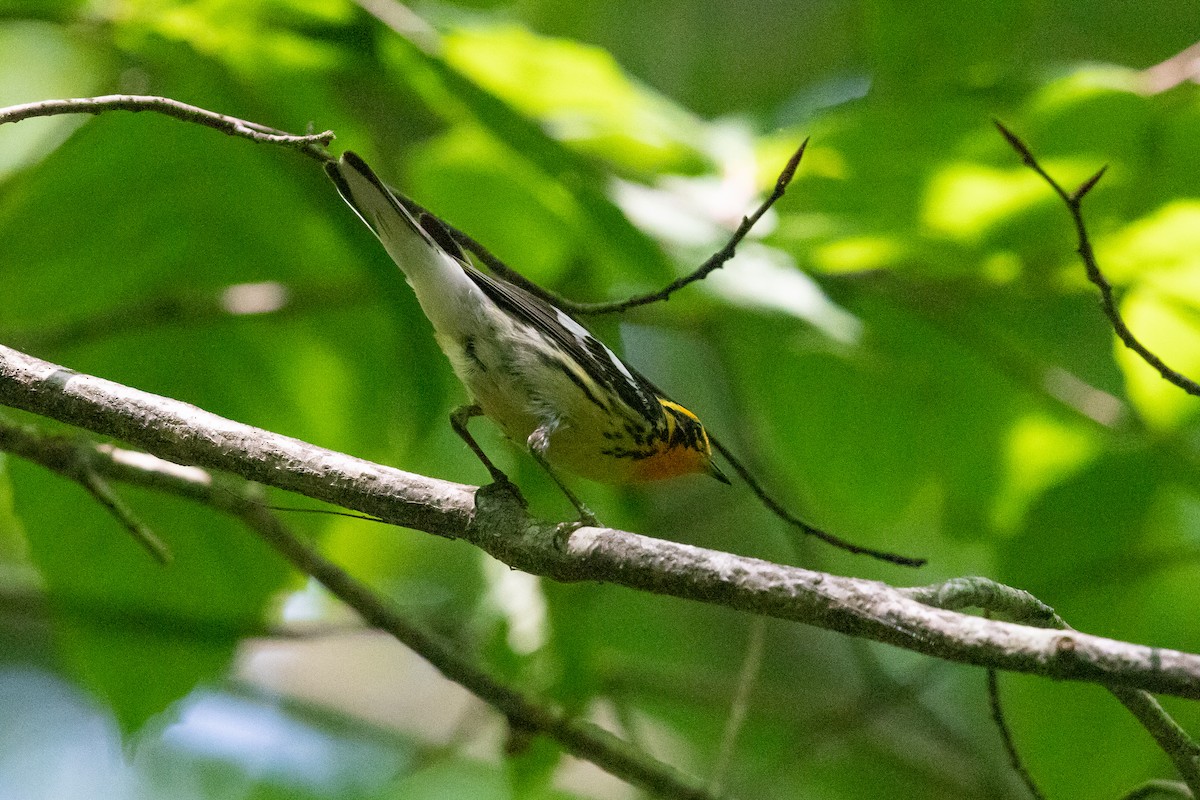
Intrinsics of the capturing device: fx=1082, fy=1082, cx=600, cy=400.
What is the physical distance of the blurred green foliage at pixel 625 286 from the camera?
320 cm

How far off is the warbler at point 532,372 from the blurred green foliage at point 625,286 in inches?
5.3

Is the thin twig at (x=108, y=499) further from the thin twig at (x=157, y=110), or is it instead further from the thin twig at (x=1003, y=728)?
the thin twig at (x=1003, y=728)

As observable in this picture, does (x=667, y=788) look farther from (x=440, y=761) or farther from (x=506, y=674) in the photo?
(x=440, y=761)

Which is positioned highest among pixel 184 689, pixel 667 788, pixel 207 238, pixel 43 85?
pixel 43 85

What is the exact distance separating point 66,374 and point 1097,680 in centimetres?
195

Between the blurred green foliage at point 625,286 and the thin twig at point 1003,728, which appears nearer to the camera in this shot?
the thin twig at point 1003,728

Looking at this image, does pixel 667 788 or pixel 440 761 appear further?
pixel 440 761

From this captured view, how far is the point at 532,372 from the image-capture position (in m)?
3.43

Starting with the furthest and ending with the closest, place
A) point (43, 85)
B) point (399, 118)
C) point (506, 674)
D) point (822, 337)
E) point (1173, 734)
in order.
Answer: point (399, 118), point (43, 85), point (506, 674), point (822, 337), point (1173, 734)

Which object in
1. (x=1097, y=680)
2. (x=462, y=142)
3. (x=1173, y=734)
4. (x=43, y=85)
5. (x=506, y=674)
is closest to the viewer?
(x=1097, y=680)

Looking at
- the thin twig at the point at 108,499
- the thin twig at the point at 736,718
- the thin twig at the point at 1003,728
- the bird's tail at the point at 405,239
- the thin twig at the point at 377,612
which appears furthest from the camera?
the thin twig at the point at 736,718

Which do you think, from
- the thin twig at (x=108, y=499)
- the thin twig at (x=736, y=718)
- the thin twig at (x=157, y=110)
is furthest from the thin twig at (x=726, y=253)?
the thin twig at (x=108, y=499)

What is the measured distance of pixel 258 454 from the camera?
7.06ft

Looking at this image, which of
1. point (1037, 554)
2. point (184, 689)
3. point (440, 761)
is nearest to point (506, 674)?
point (184, 689)
